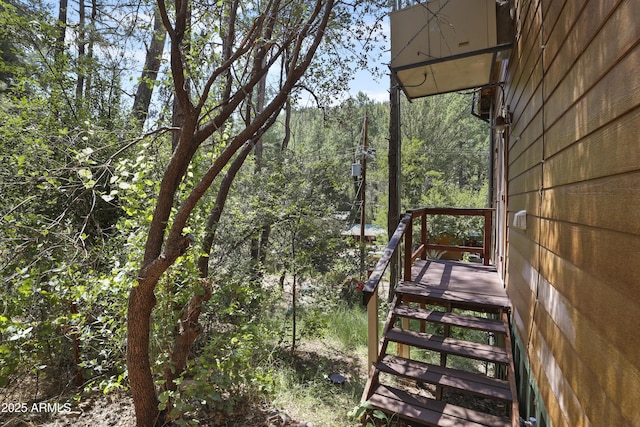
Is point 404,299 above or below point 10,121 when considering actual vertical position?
below

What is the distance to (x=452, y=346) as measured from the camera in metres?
3.02

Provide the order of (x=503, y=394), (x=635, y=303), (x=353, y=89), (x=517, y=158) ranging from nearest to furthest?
(x=635, y=303)
(x=503, y=394)
(x=517, y=158)
(x=353, y=89)

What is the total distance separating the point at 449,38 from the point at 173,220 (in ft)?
11.7

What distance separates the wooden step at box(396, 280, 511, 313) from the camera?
3.31 m

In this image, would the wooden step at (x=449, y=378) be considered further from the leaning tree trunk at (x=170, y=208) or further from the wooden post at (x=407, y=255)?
the leaning tree trunk at (x=170, y=208)

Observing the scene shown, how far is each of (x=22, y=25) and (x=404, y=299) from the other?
5.74 m

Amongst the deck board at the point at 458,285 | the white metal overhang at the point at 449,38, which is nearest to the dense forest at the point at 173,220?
the white metal overhang at the point at 449,38

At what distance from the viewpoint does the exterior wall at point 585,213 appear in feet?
3.31

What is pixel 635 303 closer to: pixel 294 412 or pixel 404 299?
pixel 404 299

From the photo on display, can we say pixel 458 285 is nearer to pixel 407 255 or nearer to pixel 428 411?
pixel 407 255

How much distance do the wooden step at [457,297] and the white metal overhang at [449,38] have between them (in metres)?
2.66

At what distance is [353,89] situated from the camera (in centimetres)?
495

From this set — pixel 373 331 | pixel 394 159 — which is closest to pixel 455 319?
pixel 373 331

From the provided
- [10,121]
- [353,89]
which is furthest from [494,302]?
[10,121]
